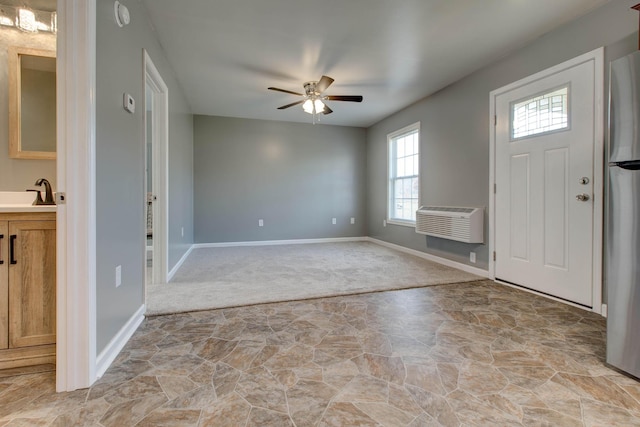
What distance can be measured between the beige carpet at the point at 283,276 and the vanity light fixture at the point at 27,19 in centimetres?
206

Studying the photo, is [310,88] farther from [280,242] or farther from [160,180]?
[280,242]

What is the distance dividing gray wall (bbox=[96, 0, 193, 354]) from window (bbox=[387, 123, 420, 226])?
383 centimetres

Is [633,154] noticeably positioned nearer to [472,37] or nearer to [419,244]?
[472,37]

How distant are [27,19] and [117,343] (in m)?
2.11

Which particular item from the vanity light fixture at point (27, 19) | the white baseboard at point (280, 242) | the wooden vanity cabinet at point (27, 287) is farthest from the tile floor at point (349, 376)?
the white baseboard at point (280, 242)

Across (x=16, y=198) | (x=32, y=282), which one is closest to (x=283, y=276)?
(x=32, y=282)

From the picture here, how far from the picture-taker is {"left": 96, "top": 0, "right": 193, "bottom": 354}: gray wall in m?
1.51

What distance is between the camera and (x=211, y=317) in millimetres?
2203

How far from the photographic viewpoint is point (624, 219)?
1.45 meters

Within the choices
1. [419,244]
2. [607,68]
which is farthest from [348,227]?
[607,68]

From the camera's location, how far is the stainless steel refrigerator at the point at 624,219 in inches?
55.6

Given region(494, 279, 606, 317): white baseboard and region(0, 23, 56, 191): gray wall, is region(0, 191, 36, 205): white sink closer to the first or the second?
region(0, 23, 56, 191): gray wall

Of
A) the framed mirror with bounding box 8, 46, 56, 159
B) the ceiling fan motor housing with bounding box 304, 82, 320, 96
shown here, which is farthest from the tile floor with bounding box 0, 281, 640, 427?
the ceiling fan motor housing with bounding box 304, 82, 320, 96

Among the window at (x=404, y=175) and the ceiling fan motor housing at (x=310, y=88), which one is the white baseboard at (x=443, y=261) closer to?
the window at (x=404, y=175)
